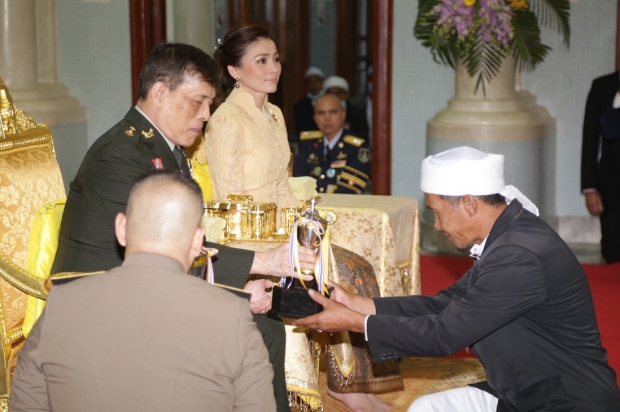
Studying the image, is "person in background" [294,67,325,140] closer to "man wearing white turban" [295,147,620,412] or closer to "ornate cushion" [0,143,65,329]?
"ornate cushion" [0,143,65,329]

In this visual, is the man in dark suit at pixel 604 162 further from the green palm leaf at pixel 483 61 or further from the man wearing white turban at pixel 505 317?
the man wearing white turban at pixel 505 317

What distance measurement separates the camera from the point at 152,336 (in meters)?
1.79

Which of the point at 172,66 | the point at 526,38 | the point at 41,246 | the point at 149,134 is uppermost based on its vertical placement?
the point at 526,38

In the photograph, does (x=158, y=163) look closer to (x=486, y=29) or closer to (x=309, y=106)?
(x=486, y=29)

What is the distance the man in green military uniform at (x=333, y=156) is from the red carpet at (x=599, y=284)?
907 mm

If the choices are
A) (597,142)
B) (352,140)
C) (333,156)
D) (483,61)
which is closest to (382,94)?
(483,61)

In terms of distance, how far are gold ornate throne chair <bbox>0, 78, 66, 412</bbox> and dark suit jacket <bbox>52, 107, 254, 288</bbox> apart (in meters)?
0.42

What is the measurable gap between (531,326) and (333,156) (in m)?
3.86

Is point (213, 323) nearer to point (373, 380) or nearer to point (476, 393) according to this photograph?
point (476, 393)

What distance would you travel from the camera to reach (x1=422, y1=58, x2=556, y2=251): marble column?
7.24 metres

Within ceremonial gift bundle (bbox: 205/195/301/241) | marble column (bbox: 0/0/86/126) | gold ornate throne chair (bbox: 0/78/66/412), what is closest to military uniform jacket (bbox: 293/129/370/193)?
ceremonial gift bundle (bbox: 205/195/301/241)

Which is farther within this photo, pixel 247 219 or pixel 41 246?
pixel 247 219

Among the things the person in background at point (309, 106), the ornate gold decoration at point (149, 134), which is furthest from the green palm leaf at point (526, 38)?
the ornate gold decoration at point (149, 134)

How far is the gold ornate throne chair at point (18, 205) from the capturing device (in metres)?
3.42
